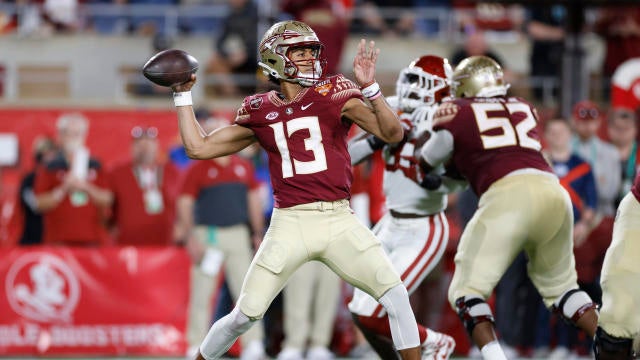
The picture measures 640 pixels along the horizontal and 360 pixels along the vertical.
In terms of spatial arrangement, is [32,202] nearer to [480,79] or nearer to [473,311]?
[480,79]

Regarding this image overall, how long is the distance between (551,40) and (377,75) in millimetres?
1981

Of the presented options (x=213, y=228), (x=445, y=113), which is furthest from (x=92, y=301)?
(x=445, y=113)

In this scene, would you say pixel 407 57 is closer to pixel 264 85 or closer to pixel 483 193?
pixel 264 85

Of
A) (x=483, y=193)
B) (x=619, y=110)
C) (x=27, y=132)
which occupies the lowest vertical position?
(x=27, y=132)

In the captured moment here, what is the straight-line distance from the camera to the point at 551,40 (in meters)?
12.6

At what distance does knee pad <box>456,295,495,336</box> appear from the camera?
6.64 metres

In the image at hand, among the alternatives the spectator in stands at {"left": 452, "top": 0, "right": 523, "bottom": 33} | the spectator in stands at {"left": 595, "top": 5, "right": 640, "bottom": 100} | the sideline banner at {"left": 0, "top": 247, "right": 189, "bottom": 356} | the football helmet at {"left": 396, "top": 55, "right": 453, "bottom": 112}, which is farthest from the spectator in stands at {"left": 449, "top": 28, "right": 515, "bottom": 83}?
the football helmet at {"left": 396, "top": 55, "right": 453, "bottom": 112}

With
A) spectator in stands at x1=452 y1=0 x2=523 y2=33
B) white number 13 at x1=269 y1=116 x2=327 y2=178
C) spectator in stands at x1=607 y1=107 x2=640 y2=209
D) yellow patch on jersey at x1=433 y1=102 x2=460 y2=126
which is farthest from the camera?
spectator in stands at x1=452 y1=0 x2=523 y2=33

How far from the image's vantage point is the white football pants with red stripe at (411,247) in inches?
281

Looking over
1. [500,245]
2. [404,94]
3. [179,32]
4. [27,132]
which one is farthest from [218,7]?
[500,245]

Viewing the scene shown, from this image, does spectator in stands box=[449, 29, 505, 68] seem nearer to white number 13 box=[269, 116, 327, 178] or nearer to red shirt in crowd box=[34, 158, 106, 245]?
red shirt in crowd box=[34, 158, 106, 245]

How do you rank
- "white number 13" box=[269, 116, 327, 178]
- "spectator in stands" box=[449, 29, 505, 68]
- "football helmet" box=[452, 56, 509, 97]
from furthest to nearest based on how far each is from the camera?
1. "spectator in stands" box=[449, 29, 505, 68]
2. "football helmet" box=[452, 56, 509, 97]
3. "white number 13" box=[269, 116, 327, 178]

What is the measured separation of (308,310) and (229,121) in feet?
7.51

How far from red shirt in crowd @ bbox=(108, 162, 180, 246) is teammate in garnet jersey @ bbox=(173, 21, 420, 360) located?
404cm
